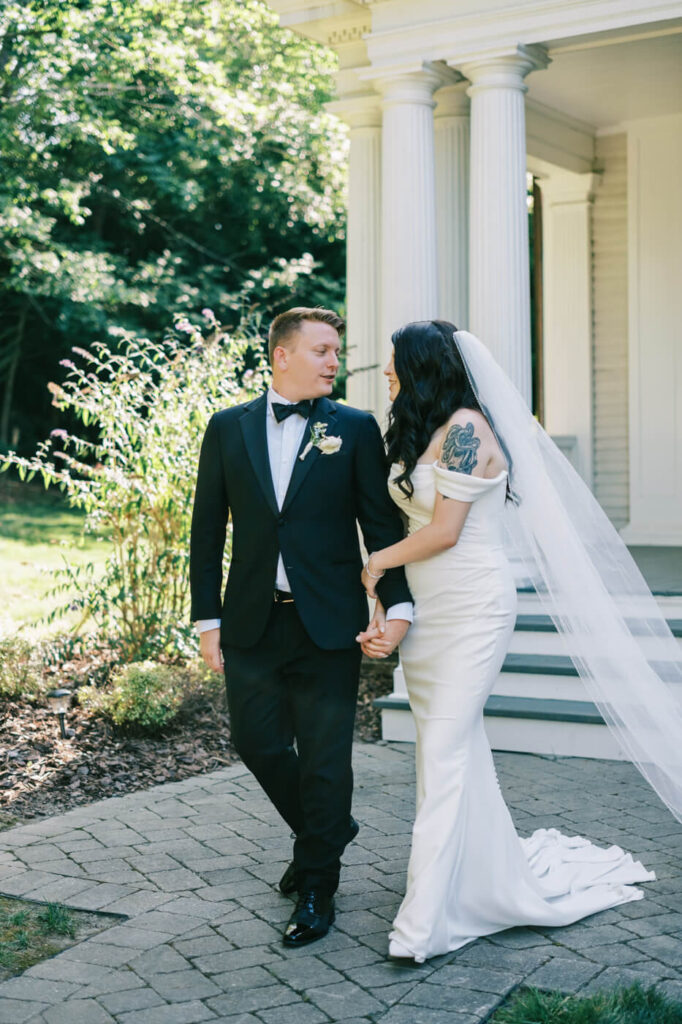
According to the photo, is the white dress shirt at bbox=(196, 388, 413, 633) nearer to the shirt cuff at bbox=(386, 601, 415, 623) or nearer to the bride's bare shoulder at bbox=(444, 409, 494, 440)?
the shirt cuff at bbox=(386, 601, 415, 623)

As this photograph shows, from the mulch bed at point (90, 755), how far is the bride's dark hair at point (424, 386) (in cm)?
276

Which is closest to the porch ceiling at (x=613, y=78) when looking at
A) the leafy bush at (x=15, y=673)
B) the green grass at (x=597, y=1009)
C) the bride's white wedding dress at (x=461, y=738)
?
the bride's white wedding dress at (x=461, y=738)

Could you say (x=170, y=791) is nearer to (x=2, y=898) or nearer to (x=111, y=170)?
(x=2, y=898)

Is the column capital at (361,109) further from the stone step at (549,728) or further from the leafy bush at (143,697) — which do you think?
the stone step at (549,728)

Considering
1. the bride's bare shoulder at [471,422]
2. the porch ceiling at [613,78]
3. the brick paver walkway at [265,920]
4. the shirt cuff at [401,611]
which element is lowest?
the brick paver walkway at [265,920]

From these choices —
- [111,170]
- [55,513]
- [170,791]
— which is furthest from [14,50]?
[170,791]

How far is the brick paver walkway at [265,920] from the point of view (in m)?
3.40

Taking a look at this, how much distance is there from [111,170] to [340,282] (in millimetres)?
4178

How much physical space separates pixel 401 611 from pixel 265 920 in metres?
1.18

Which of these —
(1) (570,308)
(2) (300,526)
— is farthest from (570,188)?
(2) (300,526)

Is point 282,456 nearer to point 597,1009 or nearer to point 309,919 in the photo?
Result: point 309,919

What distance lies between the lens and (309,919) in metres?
3.84

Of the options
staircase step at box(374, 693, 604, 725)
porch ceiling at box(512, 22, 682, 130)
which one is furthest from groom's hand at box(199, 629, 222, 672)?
porch ceiling at box(512, 22, 682, 130)

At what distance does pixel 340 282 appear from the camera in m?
20.0
